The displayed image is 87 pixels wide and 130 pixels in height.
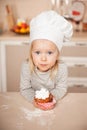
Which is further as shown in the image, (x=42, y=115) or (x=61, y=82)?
(x=61, y=82)

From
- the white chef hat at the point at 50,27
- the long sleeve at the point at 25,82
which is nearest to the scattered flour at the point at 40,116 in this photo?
the long sleeve at the point at 25,82

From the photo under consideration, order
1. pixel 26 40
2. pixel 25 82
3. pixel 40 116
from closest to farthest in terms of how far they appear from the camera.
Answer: pixel 40 116 → pixel 25 82 → pixel 26 40

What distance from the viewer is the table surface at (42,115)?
0.88 metres

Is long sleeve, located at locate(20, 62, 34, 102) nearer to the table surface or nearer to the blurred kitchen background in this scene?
the table surface

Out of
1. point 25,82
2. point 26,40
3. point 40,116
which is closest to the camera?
point 40,116

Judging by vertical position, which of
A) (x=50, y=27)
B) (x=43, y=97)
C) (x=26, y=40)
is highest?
(x=50, y=27)

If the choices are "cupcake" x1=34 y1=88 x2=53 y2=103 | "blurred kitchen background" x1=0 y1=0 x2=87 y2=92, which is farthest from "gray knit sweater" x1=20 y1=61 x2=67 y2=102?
"blurred kitchen background" x1=0 y1=0 x2=87 y2=92

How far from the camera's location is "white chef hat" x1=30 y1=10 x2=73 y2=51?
3.15 ft

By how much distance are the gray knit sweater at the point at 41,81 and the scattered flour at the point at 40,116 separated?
158mm

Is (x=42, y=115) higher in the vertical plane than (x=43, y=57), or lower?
lower

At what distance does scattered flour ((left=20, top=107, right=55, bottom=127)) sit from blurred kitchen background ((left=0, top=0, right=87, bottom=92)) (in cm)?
120

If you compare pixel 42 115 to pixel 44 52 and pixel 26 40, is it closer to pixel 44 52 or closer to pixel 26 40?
pixel 44 52

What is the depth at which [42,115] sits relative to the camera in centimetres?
94

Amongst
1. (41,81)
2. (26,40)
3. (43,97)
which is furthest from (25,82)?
(26,40)
